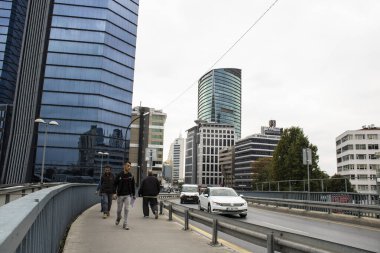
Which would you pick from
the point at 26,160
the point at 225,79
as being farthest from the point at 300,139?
the point at 225,79

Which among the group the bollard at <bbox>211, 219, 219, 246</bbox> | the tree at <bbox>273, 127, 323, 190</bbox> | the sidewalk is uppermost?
the tree at <bbox>273, 127, 323, 190</bbox>

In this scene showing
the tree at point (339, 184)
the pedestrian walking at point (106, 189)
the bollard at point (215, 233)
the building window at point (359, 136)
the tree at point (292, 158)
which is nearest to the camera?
the bollard at point (215, 233)

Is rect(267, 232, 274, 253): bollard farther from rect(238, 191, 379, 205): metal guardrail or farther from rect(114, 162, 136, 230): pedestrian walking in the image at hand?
rect(238, 191, 379, 205): metal guardrail

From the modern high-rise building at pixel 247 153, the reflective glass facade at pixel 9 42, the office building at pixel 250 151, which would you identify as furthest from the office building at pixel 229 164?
the reflective glass facade at pixel 9 42

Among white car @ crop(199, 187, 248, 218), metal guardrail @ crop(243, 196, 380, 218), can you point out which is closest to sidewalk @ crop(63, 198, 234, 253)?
white car @ crop(199, 187, 248, 218)

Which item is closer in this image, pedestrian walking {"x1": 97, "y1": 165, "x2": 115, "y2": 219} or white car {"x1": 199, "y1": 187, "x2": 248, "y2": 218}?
pedestrian walking {"x1": 97, "y1": 165, "x2": 115, "y2": 219}

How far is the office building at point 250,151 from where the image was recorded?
168 metres

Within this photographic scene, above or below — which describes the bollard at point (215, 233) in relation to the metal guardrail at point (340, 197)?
below

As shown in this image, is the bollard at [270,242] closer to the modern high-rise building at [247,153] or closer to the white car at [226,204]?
the white car at [226,204]

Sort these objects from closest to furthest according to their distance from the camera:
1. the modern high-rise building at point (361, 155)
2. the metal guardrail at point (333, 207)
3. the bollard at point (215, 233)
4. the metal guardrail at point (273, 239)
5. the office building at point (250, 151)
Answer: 1. the metal guardrail at point (273, 239)
2. the bollard at point (215, 233)
3. the metal guardrail at point (333, 207)
4. the modern high-rise building at point (361, 155)
5. the office building at point (250, 151)

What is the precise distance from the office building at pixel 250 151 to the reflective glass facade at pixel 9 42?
98.6 meters

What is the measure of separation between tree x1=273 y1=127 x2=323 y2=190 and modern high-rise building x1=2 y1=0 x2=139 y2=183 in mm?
48797

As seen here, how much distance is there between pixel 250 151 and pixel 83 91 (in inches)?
3638

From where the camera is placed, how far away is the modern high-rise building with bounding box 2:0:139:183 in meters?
85.6
